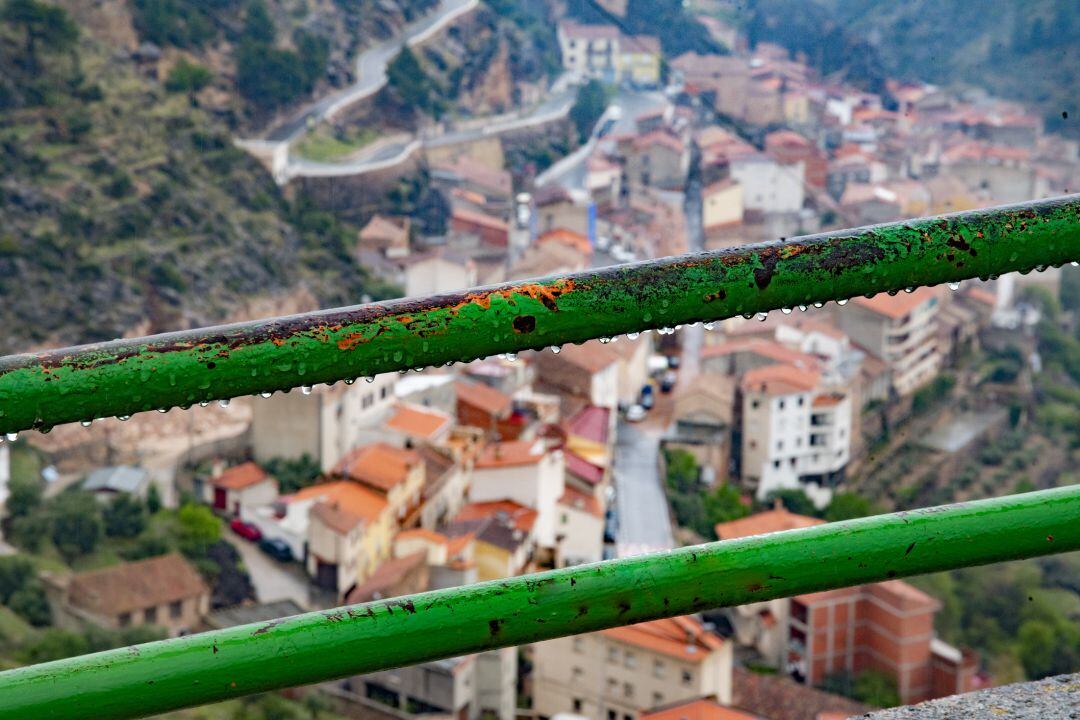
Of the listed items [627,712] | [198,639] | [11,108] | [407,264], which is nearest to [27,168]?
[11,108]

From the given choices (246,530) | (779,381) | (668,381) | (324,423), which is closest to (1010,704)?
A: (246,530)

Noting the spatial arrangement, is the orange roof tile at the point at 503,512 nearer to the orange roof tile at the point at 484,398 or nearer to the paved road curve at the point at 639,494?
the paved road curve at the point at 639,494

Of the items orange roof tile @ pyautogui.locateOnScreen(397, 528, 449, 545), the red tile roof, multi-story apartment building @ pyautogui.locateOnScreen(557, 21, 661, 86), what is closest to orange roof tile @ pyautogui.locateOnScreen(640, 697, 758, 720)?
orange roof tile @ pyautogui.locateOnScreen(397, 528, 449, 545)

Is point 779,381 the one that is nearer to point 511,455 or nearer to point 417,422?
point 511,455

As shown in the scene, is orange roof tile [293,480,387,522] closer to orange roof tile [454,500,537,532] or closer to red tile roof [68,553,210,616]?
orange roof tile [454,500,537,532]

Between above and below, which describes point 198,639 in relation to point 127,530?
above

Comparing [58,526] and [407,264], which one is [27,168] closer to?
[407,264]
